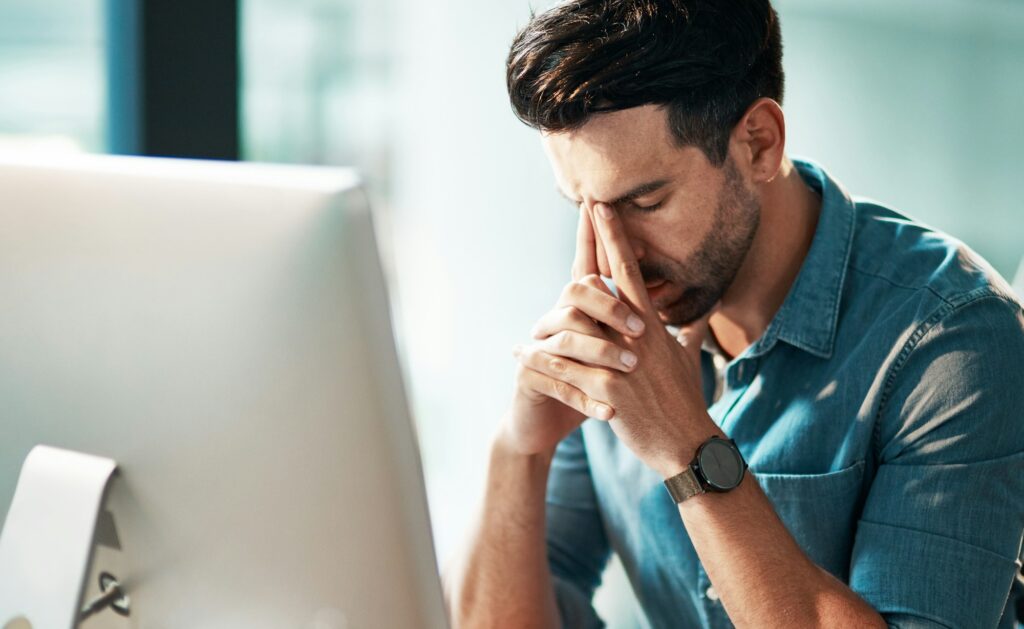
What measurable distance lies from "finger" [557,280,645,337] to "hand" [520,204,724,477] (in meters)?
0.01

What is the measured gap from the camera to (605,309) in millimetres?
1118

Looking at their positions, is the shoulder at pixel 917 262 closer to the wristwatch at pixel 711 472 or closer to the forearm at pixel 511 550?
the wristwatch at pixel 711 472

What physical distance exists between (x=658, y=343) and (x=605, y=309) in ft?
0.24

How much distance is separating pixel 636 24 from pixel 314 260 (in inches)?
25.7

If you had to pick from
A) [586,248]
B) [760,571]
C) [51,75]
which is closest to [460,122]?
[51,75]

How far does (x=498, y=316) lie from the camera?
2.46 m

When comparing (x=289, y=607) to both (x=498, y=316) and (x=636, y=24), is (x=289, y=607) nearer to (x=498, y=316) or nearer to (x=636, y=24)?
(x=636, y=24)

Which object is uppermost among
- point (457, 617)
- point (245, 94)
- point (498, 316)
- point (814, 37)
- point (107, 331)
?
point (814, 37)

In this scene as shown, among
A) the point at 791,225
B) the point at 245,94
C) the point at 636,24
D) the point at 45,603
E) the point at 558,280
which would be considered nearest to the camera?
the point at 45,603

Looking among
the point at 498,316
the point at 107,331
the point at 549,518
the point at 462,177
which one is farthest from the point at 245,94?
the point at 107,331

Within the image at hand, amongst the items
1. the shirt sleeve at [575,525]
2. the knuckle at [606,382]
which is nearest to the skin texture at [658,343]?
the knuckle at [606,382]

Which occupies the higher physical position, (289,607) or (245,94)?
(245,94)

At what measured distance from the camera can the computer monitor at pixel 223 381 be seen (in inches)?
25.1

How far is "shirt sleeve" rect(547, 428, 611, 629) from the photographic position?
1443mm
